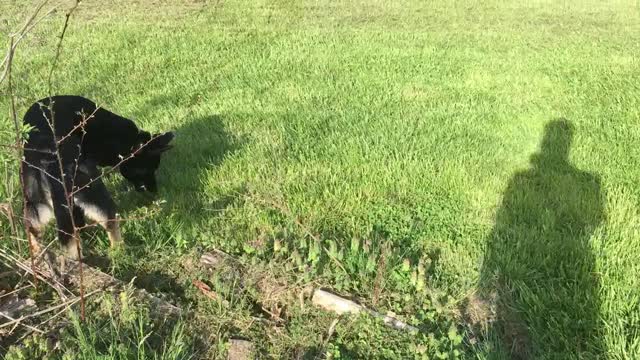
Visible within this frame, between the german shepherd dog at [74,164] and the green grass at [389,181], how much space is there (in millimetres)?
241

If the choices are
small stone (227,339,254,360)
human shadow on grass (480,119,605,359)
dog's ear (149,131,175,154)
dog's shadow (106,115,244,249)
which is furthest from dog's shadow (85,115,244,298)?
human shadow on grass (480,119,605,359)

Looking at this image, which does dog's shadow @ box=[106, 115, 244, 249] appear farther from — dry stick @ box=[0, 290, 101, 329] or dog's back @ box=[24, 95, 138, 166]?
dry stick @ box=[0, 290, 101, 329]

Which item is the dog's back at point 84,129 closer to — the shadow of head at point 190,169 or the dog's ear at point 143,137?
the dog's ear at point 143,137

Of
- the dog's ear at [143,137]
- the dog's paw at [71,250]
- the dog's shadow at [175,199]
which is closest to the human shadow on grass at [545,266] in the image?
the dog's shadow at [175,199]

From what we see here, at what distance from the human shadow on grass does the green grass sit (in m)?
0.01

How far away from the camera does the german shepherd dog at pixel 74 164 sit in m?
3.07

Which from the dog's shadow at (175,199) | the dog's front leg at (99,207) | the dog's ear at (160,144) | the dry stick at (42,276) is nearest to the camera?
the dry stick at (42,276)

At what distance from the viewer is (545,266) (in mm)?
3232

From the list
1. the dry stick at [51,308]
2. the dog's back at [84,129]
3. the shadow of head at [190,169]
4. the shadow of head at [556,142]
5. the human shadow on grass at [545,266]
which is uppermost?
the dog's back at [84,129]

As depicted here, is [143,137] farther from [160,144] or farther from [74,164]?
[74,164]

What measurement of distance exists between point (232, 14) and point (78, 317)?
32.7 ft

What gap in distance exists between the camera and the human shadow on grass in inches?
107

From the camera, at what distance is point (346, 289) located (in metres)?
3.10

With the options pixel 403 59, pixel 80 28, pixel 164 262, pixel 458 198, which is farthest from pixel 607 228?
pixel 80 28
